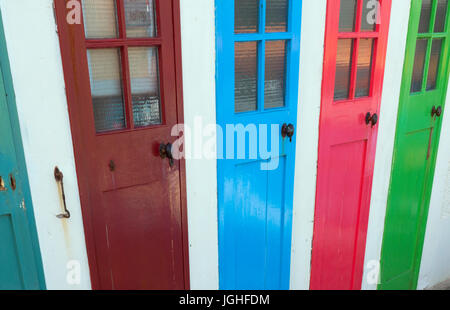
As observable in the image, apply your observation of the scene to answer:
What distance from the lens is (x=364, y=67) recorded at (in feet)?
6.53

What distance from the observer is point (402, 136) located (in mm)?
2230

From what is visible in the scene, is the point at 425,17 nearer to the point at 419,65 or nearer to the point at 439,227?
the point at 419,65

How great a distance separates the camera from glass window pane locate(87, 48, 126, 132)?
1335mm

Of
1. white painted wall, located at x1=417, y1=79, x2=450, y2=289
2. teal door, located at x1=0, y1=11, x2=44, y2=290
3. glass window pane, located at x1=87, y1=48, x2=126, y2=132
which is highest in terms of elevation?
glass window pane, located at x1=87, y1=48, x2=126, y2=132

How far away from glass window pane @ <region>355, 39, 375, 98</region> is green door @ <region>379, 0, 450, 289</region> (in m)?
0.25

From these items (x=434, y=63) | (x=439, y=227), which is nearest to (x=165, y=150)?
(x=434, y=63)

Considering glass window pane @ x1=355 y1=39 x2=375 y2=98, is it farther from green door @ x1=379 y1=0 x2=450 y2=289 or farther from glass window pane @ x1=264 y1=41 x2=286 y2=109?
glass window pane @ x1=264 y1=41 x2=286 y2=109

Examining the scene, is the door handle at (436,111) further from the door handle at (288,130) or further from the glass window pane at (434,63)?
the door handle at (288,130)

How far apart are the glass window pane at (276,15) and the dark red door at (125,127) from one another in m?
0.45

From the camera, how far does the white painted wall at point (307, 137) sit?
1.75m

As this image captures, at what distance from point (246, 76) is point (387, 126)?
3.28 ft

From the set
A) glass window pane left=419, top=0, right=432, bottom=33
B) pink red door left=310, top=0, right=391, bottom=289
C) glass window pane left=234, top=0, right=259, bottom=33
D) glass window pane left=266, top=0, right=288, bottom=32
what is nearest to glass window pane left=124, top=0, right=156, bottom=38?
glass window pane left=234, top=0, right=259, bottom=33

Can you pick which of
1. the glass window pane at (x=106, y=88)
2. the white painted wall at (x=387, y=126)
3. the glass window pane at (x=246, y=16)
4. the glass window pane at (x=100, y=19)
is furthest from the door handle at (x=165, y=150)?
the white painted wall at (x=387, y=126)

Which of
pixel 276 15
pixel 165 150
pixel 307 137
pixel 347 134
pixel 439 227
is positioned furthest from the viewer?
pixel 439 227
